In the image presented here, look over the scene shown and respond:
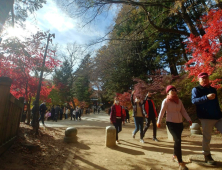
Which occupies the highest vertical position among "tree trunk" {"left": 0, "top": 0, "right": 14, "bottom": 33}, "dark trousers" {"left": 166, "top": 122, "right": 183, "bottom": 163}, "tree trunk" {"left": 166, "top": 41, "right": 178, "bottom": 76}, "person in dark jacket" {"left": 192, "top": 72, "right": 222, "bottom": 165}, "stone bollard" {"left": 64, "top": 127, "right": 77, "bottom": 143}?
"tree trunk" {"left": 166, "top": 41, "right": 178, "bottom": 76}

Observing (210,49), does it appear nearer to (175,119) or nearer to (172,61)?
(175,119)

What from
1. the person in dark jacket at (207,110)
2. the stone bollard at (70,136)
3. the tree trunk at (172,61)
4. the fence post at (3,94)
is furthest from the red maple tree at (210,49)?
the tree trunk at (172,61)

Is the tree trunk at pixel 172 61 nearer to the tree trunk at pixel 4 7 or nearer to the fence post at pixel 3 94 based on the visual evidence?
the tree trunk at pixel 4 7

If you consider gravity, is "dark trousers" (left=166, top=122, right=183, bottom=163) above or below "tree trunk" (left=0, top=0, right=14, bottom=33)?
below

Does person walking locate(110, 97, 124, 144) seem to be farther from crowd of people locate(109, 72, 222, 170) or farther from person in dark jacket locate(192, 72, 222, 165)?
person in dark jacket locate(192, 72, 222, 165)

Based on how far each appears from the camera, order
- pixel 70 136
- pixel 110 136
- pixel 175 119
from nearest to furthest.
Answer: pixel 175 119 → pixel 110 136 → pixel 70 136

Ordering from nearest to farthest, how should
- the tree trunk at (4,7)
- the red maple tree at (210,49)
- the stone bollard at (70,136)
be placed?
the tree trunk at (4,7)
the stone bollard at (70,136)
the red maple tree at (210,49)

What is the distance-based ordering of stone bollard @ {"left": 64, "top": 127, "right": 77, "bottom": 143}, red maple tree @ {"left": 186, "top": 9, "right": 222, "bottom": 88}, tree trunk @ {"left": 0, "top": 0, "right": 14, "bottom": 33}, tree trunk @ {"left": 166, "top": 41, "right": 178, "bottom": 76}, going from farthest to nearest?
tree trunk @ {"left": 166, "top": 41, "right": 178, "bottom": 76} → red maple tree @ {"left": 186, "top": 9, "right": 222, "bottom": 88} → stone bollard @ {"left": 64, "top": 127, "right": 77, "bottom": 143} → tree trunk @ {"left": 0, "top": 0, "right": 14, "bottom": 33}

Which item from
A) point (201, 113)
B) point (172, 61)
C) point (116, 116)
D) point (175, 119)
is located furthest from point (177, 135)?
point (172, 61)

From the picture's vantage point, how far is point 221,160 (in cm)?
342

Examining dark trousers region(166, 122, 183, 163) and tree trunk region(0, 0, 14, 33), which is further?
tree trunk region(0, 0, 14, 33)

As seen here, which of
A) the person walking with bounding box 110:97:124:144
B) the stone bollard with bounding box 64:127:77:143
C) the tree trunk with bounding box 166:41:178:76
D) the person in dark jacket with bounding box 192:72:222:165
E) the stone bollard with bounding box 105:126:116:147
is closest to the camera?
the person in dark jacket with bounding box 192:72:222:165

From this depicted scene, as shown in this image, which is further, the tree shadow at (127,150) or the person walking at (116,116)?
the person walking at (116,116)

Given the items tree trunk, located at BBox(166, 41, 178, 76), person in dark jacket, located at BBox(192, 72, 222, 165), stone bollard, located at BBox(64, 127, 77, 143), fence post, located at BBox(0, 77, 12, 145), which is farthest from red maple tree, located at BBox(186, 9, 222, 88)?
tree trunk, located at BBox(166, 41, 178, 76)
